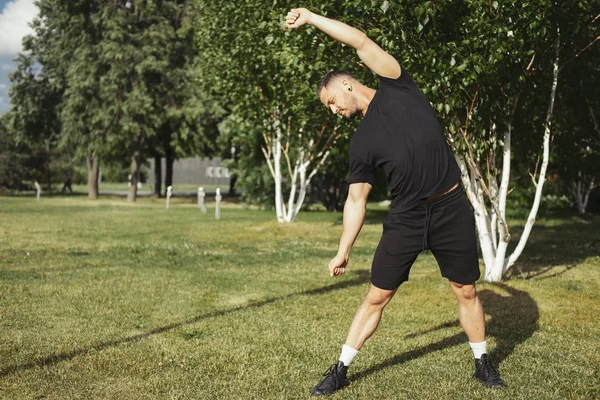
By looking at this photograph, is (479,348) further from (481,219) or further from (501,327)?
(481,219)

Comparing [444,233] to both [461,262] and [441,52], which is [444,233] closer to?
[461,262]

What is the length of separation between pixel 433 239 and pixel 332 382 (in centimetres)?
124

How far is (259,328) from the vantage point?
6.78 meters

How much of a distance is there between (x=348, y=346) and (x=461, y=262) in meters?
1.01

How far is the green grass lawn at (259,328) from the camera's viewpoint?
4.96 m

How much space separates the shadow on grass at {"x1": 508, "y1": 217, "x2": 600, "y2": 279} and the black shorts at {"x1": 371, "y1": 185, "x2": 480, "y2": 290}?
5.68 meters

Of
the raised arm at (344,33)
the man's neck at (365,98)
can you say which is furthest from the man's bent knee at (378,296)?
the raised arm at (344,33)

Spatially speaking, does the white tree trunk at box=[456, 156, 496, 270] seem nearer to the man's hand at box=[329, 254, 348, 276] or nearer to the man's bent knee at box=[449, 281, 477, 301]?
the man's bent knee at box=[449, 281, 477, 301]

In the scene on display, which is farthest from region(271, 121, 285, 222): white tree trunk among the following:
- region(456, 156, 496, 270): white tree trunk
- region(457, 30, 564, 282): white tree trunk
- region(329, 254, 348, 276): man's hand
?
region(329, 254, 348, 276): man's hand

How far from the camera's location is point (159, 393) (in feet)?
15.6

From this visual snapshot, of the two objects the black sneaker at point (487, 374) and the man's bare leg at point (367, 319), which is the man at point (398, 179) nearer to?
the man's bare leg at point (367, 319)

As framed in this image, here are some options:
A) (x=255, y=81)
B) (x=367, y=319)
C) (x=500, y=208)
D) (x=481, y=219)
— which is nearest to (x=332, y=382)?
(x=367, y=319)

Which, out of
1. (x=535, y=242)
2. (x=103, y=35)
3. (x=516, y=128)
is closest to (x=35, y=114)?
(x=103, y=35)

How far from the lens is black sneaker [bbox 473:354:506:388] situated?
16.1ft
